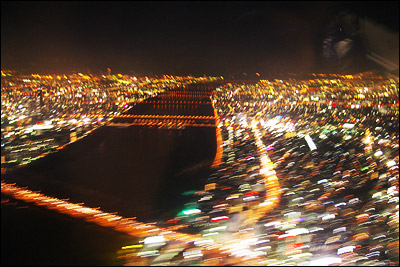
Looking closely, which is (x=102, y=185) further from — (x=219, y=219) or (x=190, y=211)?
(x=219, y=219)

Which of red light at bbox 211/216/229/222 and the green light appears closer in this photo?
red light at bbox 211/216/229/222

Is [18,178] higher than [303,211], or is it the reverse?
[18,178]

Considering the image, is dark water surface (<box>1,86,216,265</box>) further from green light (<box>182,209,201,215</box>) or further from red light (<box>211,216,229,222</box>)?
red light (<box>211,216,229,222</box>)

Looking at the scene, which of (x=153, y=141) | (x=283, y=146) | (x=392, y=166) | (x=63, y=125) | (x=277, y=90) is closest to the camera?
(x=392, y=166)

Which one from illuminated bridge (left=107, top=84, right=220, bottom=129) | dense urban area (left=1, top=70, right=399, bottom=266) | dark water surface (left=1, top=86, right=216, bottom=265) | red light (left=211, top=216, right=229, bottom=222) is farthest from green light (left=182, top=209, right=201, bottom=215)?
illuminated bridge (left=107, top=84, right=220, bottom=129)

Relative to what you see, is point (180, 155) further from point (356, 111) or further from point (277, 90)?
point (277, 90)

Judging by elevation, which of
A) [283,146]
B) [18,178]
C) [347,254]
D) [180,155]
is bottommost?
[347,254]

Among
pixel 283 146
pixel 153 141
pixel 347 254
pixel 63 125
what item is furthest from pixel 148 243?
pixel 63 125
